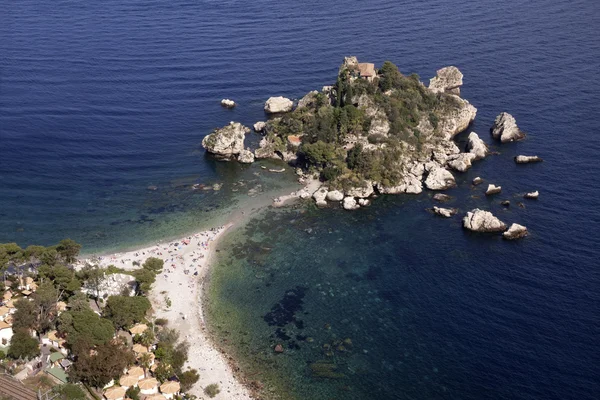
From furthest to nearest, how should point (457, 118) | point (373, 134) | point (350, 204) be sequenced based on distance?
point (457, 118) → point (373, 134) → point (350, 204)

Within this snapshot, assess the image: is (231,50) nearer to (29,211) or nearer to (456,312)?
(29,211)

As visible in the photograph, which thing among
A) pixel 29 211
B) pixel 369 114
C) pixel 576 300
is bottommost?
pixel 576 300

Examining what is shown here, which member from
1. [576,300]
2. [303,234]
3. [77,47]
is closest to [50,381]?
[303,234]

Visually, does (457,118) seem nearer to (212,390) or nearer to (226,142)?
(226,142)

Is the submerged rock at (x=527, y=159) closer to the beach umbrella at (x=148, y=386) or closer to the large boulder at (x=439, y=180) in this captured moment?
the large boulder at (x=439, y=180)

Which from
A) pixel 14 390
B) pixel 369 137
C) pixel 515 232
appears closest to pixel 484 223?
pixel 515 232

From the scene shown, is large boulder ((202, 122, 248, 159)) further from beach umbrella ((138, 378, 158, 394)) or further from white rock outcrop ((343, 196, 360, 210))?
beach umbrella ((138, 378, 158, 394))
